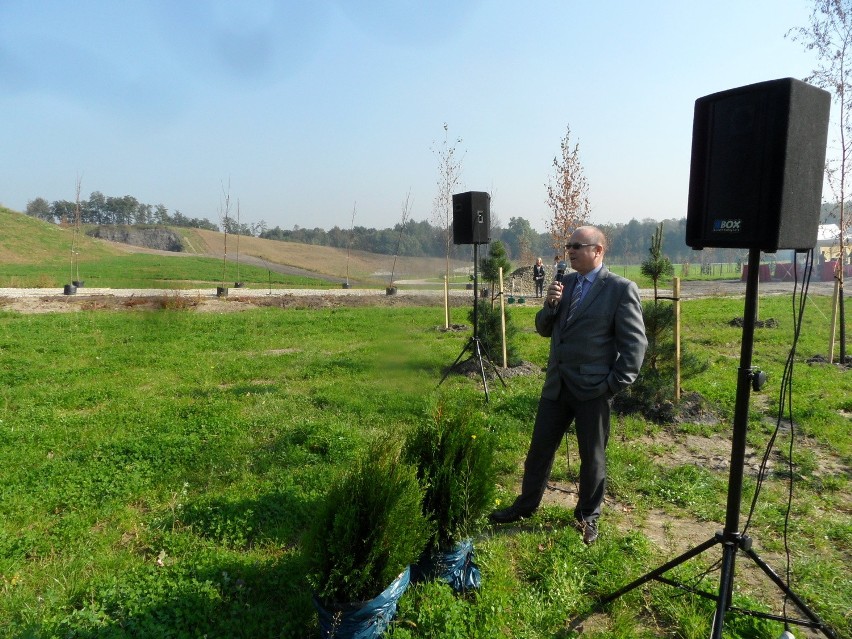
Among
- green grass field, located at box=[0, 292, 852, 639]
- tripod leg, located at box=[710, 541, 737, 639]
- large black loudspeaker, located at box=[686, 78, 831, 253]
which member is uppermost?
large black loudspeaker, located at box=[686, 78, 831, 253]

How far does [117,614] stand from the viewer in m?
2.83

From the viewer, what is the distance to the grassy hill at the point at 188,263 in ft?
76.7

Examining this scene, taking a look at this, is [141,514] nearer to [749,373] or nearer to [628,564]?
[628,564]

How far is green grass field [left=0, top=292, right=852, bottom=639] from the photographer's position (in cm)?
294

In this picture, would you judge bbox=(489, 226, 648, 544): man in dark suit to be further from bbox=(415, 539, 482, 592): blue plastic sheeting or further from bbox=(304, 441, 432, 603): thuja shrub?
bbox=(304, 441, 432, 603): thuja shrub

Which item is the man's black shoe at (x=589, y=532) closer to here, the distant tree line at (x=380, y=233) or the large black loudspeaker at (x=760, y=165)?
the large black loudspeaker at (x=760, y=165)

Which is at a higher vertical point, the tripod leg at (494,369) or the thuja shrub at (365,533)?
the thuja shrub at (365,533)

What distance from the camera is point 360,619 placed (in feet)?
8.38

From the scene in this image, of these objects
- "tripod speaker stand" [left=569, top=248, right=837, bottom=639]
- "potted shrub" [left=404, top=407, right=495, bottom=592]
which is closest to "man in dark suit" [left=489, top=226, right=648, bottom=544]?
"potted shrub" [left=404, top=407, right=495, bottom=592]

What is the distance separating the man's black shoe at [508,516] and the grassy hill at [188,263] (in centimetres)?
859

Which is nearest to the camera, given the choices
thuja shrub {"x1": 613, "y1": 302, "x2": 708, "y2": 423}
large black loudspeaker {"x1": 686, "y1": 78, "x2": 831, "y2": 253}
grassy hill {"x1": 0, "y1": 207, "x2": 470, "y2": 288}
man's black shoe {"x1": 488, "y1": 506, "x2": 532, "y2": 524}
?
large black loudspeaker {"x1": 686, "y1": 78, "x2": 831, "y2": 253}

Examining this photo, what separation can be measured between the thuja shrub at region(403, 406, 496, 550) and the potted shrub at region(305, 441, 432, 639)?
1.10 ft

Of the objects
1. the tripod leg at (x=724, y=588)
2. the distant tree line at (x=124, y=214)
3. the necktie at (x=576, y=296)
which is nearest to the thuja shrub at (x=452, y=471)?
the necktie at (x=576, y=296)

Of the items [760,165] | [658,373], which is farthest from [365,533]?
[658,373]
